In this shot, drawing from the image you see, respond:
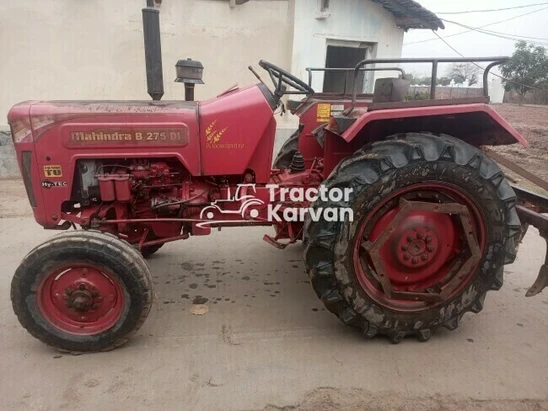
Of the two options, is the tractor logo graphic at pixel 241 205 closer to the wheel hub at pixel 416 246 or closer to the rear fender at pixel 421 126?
the rear fender at pixel 421 126

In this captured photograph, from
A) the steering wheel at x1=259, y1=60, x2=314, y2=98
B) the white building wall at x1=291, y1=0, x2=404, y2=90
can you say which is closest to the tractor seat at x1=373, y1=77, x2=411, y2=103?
the steering wheel at x1=259, y1=60, x2=314, y2=98

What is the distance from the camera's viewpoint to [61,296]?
7.88 feet

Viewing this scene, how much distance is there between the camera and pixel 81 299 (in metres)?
2.36

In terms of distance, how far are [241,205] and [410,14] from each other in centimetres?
601

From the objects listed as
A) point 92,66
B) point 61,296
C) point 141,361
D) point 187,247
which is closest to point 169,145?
point 61,296

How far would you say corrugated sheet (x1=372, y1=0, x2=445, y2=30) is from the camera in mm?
6980

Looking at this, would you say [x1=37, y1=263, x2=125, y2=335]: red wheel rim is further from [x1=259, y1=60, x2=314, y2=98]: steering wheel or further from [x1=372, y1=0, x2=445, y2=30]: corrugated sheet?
→ [x1=372, y1=0, x2=445, y2=30]: corrugated sheet

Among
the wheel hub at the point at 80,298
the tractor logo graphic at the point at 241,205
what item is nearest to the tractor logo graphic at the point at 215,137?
the tractor logo graphic at the point at 241,205

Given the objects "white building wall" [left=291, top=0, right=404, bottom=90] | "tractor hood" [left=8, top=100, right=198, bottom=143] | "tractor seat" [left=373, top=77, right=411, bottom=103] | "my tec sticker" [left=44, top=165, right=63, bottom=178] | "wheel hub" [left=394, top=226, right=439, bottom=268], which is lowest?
"wheel hub" [left=394, top=226, right=439, bottom=268]

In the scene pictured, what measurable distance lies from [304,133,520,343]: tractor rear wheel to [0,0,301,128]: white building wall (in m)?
4.75

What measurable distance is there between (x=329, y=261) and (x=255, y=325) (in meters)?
0.77

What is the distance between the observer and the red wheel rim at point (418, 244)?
2461 mm

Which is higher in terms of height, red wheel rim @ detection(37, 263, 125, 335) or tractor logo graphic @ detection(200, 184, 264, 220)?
tractor logo graphic @ detection(200, 184, 264, 220)

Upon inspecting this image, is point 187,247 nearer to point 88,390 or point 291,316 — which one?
point 291,316
